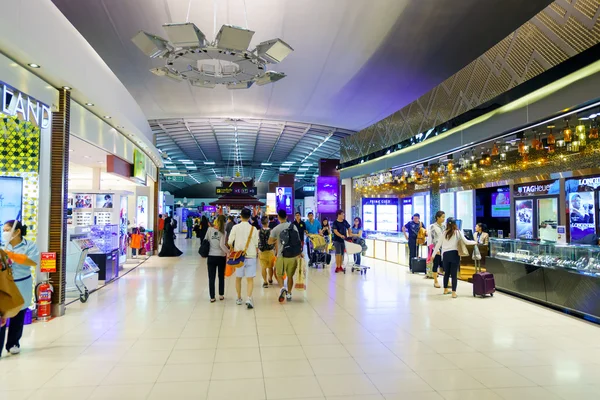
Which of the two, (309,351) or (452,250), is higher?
(452,250)

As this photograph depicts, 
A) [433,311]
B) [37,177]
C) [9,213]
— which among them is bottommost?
[433,311]

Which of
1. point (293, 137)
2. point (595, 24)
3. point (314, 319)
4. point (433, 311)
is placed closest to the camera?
point (595, 24)

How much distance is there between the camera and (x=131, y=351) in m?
4.33

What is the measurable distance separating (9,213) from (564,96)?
7.71 m

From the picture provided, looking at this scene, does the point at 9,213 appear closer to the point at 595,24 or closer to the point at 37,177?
the point at 37,177

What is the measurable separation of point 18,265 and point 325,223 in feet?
28.5

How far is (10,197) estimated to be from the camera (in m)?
5.80

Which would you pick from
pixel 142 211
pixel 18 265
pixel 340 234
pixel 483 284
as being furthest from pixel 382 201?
pixel 18 265

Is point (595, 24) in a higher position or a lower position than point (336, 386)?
higher

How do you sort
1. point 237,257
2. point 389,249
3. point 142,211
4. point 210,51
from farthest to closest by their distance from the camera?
point 142,211
point 389,249
point 237,257
point 210,51

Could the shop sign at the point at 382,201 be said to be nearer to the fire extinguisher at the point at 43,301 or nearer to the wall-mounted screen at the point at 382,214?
the wall-mounted screen at the point at 382,214

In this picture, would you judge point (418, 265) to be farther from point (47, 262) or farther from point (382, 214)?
point (47, 262)

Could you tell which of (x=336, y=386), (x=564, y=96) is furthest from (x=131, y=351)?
(x=564, y=96)

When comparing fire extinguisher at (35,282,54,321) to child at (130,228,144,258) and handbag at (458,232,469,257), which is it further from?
child at (130,228,144,258)
